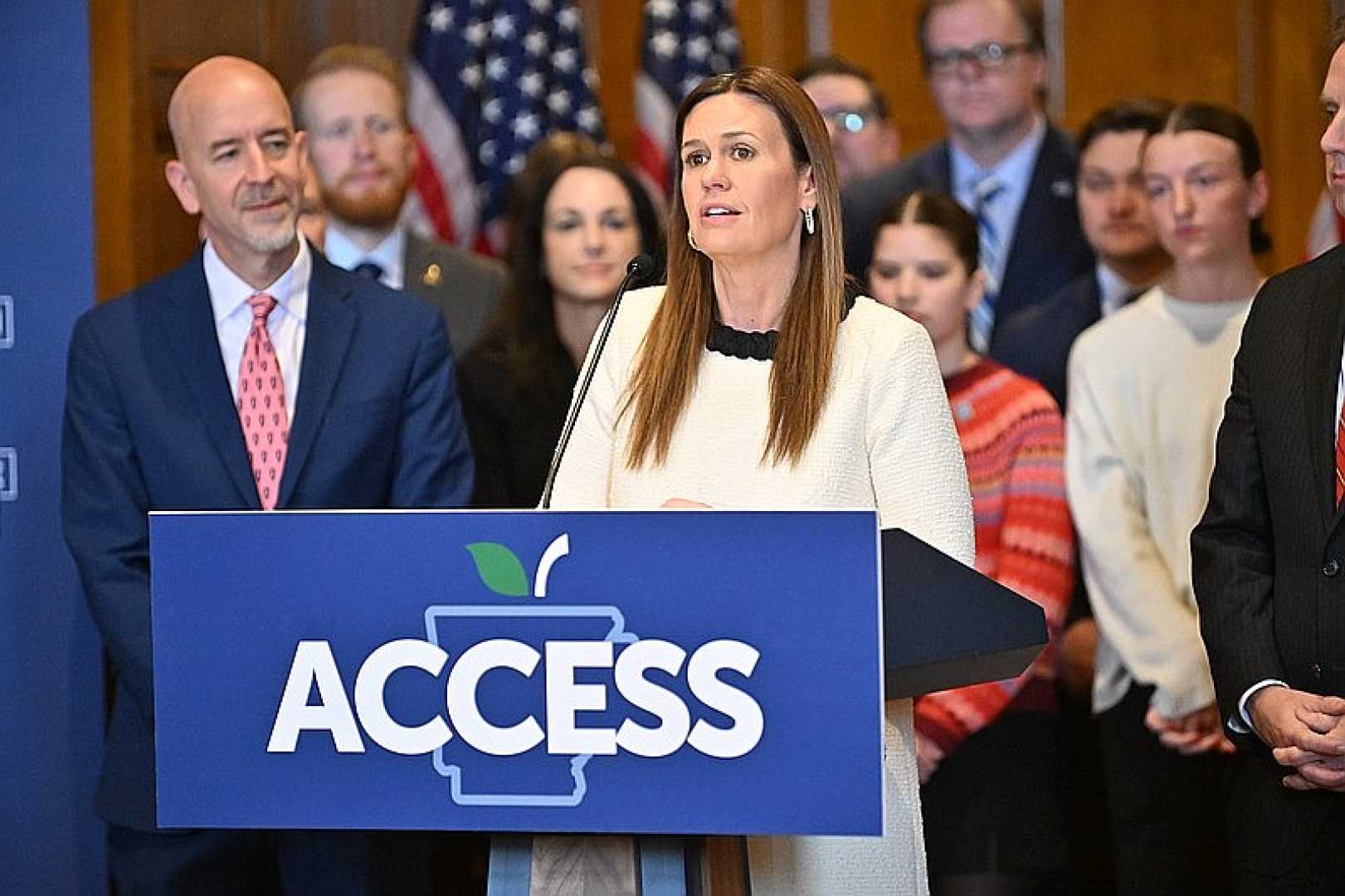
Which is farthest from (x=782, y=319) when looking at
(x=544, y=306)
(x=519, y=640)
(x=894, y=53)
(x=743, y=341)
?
(x=894, y=53)

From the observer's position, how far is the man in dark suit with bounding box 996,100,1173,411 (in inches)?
178

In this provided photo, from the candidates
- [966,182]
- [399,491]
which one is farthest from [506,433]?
[966,182]

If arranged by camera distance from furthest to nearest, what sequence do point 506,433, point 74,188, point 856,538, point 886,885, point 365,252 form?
point 365,252
point 506,433
point 74,188
point 886,885
point 856,538

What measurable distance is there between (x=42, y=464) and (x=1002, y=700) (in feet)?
6.29

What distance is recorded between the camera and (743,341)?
2771mm

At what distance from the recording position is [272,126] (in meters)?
3.45

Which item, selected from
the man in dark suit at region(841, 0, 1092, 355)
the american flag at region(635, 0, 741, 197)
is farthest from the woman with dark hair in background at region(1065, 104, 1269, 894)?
the american flag at region(635, 0, 741, 197)

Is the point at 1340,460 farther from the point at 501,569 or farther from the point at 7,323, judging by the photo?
the point at 7,323

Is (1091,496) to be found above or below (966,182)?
below

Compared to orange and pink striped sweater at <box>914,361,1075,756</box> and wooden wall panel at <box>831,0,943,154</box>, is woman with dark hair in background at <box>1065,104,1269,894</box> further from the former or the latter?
wooden wall panel at <box>831,0,943,154</box>

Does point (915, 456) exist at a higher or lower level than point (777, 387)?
lower

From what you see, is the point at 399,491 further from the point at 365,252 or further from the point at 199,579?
the point at 365,252

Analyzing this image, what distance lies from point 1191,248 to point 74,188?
2227 mm

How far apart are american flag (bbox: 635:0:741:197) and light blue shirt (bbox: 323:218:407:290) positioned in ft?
4.83
